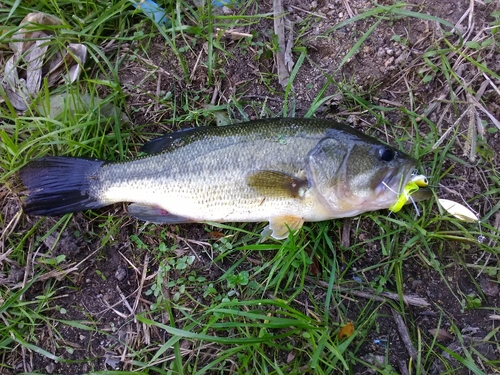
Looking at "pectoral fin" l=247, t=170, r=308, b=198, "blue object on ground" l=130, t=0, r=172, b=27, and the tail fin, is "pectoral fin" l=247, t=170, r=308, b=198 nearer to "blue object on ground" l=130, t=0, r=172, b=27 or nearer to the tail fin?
the tail fin

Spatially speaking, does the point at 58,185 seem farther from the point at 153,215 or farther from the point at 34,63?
the point at 34,63

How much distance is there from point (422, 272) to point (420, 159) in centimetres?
98

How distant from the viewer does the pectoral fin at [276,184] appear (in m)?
3.29

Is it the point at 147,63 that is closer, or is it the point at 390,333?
the point at 390,333

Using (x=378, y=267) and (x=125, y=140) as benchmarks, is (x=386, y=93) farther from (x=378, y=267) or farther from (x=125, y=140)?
(x=125, y=140)

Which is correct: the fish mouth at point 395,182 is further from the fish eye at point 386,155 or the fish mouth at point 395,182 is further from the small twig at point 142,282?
the small twig at point 142,282

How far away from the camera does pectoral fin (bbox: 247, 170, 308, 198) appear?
3289 mm

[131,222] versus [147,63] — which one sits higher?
[147,63]

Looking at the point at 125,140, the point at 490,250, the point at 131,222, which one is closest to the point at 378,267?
the point at 490,250

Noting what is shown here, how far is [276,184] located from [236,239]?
2.25 ft

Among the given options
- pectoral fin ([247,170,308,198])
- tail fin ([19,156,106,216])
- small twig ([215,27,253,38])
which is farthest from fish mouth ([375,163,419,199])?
tail fin ([19,156,106,216])

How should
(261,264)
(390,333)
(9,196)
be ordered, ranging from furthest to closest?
(9,196), (261,264), (390,333)

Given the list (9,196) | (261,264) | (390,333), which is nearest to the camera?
(390,333)

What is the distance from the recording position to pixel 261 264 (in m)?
3.56
